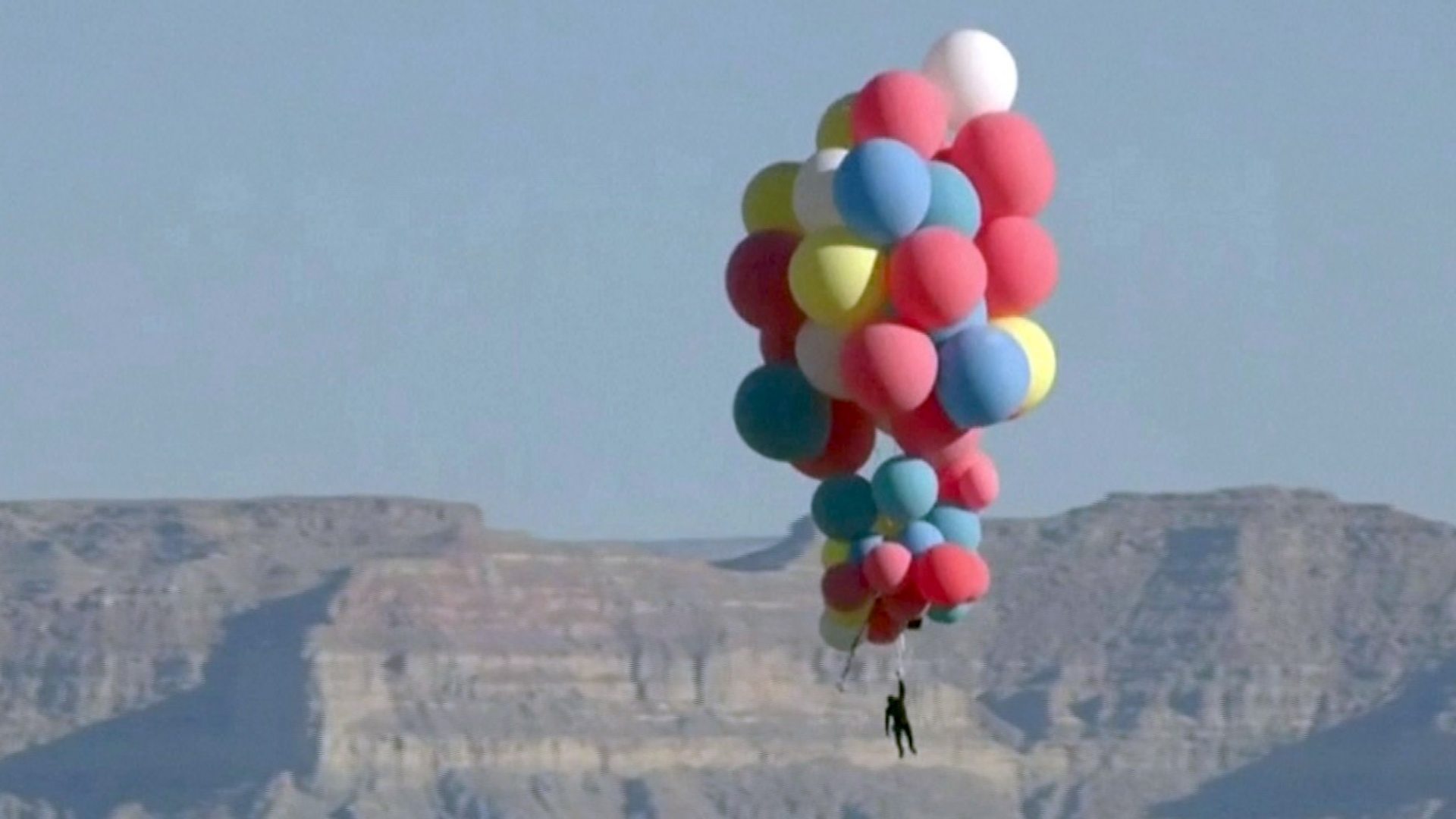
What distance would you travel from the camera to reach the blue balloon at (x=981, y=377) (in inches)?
1874

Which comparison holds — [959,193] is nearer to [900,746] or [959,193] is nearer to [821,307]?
[821,307]

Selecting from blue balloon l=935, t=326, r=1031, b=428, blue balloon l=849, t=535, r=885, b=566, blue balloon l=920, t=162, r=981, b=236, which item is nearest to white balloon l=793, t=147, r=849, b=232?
blue balloon l=920, t=162, r=981, b=236

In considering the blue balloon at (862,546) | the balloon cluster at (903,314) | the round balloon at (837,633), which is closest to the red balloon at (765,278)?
the balloon cluster at (903,314)

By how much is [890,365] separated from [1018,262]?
59.6 inches

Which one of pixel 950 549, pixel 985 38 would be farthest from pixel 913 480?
pixel 985 38

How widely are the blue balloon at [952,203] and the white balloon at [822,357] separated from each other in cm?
130

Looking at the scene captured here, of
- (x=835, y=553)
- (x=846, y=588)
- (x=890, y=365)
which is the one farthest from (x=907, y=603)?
(x=890, y=365)

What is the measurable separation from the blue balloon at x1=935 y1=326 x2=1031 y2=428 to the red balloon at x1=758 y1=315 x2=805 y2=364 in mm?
1729

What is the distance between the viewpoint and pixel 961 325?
4788cm

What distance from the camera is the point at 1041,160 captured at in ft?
158

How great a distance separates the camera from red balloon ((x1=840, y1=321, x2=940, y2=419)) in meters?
47.4

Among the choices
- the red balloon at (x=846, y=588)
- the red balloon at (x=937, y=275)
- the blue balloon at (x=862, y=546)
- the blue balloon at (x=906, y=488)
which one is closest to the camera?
the red balloon at (x=937, y=275)

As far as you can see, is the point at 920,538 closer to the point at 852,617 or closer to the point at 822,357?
the point at 852,617

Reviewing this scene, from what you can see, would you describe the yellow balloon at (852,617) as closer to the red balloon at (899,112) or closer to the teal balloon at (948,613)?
the teal balloon at (948,613)
